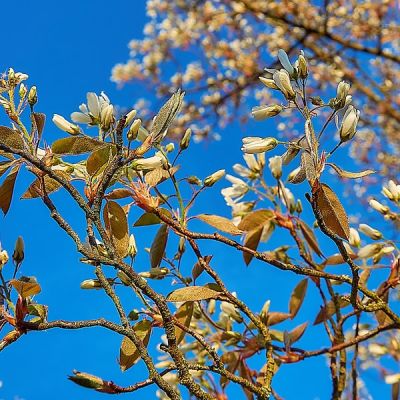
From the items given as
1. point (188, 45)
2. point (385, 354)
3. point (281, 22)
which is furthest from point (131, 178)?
point (188, 45)

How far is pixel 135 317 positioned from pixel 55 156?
0.33 meters

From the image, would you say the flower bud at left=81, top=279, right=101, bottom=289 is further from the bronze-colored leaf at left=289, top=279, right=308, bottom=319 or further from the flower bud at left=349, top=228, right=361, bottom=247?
the flower bud at left=349, top=228, right=361, bottom=247

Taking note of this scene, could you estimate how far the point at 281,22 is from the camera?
4.59 metres

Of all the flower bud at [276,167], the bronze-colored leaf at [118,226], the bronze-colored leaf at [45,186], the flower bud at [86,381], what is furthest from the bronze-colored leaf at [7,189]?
the flower bud at [276,167]

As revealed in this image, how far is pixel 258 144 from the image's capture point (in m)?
0.89

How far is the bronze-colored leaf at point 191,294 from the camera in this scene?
2.82 feet

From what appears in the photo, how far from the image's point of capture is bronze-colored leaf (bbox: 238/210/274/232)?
45.9 inches

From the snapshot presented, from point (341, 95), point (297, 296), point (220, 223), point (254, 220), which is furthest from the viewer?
point (297, 296)

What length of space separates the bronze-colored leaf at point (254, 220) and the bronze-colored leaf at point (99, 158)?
44 centimetres

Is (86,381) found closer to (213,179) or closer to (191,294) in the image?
(191,294)

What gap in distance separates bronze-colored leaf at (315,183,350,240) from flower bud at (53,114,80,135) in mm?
395

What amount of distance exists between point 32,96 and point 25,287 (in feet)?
0.89

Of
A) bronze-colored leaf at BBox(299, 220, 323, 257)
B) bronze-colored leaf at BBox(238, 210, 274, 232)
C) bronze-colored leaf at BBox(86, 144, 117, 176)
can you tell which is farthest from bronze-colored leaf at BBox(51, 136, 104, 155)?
bronze-colored leaf at BBox(299, 220, 323, 257)

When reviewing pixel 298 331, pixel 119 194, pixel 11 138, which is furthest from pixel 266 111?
pixel 298 331
